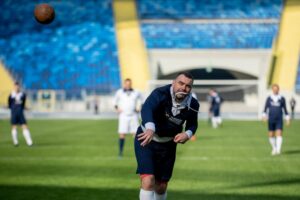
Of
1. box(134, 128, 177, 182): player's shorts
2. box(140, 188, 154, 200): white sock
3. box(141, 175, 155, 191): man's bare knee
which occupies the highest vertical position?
box(134, 128, 177, 182): player's shorts

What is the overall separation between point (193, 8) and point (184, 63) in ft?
23.7

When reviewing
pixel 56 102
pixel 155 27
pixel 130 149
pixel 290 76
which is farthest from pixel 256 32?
pixel 130 149

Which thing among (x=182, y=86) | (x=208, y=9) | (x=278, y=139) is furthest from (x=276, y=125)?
(x=208, y=9)

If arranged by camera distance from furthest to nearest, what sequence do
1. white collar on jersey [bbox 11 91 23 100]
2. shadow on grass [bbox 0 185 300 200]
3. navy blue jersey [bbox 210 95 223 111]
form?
navy blue jersey [bbox 210 95 223 111], white collar on jersey [bbox 11 91 23 100], shadow on grass [bbox 0 185 300 200]

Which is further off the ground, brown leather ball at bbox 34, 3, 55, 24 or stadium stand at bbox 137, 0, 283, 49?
brown leather ball at bbox 34, 3, 55, 24

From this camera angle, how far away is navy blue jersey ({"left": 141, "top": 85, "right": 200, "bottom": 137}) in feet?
24.2

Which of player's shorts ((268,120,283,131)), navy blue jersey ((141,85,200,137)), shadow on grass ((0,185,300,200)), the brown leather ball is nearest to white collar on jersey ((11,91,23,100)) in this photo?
player's shorts ((268,120,283,131))

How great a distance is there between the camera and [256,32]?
2293 inches

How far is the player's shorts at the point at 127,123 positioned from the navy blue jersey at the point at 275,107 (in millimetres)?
3766

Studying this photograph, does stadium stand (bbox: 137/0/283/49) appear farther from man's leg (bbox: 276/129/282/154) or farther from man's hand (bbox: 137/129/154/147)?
man's hand (bbox: 137/129/154/147)

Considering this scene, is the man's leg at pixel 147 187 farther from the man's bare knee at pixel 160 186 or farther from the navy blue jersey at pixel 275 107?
the navy blue jersey at pixel 275 107

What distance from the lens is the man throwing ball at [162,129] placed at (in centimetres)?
730

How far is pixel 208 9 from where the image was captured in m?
60.5

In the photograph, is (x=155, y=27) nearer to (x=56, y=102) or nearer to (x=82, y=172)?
(x=56, y=102)
